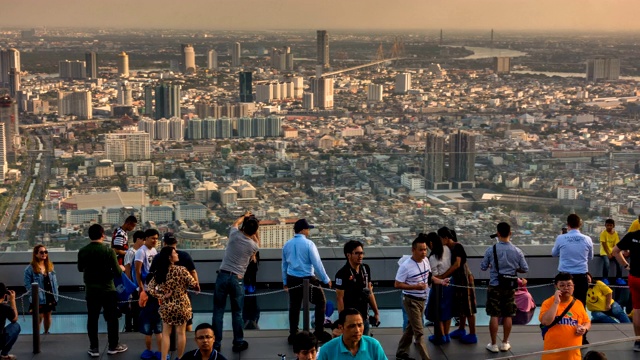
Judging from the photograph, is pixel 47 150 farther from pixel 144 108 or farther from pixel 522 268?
pixel 522 268

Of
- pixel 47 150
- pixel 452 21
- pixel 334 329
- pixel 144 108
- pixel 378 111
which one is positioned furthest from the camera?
pixel 452 21

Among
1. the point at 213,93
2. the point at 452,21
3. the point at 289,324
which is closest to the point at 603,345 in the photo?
the point at 289,324

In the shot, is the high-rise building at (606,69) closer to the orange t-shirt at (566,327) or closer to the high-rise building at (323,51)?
the high-rise building at (323,51)

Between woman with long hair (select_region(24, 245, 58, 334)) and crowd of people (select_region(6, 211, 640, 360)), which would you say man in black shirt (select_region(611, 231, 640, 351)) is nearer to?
crowd of people (select_region(6, 211, 640, 360))

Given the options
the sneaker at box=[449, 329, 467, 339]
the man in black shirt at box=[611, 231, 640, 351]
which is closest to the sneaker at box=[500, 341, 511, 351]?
the sneaker at box=[449, 329, 467, 339]

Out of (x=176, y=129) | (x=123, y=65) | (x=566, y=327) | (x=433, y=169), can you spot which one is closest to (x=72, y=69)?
(x=123, y=65)

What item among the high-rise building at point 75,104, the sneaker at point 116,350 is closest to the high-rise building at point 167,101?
the high-rise building at point 75,104

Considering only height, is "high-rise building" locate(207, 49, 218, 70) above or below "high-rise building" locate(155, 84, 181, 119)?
above
